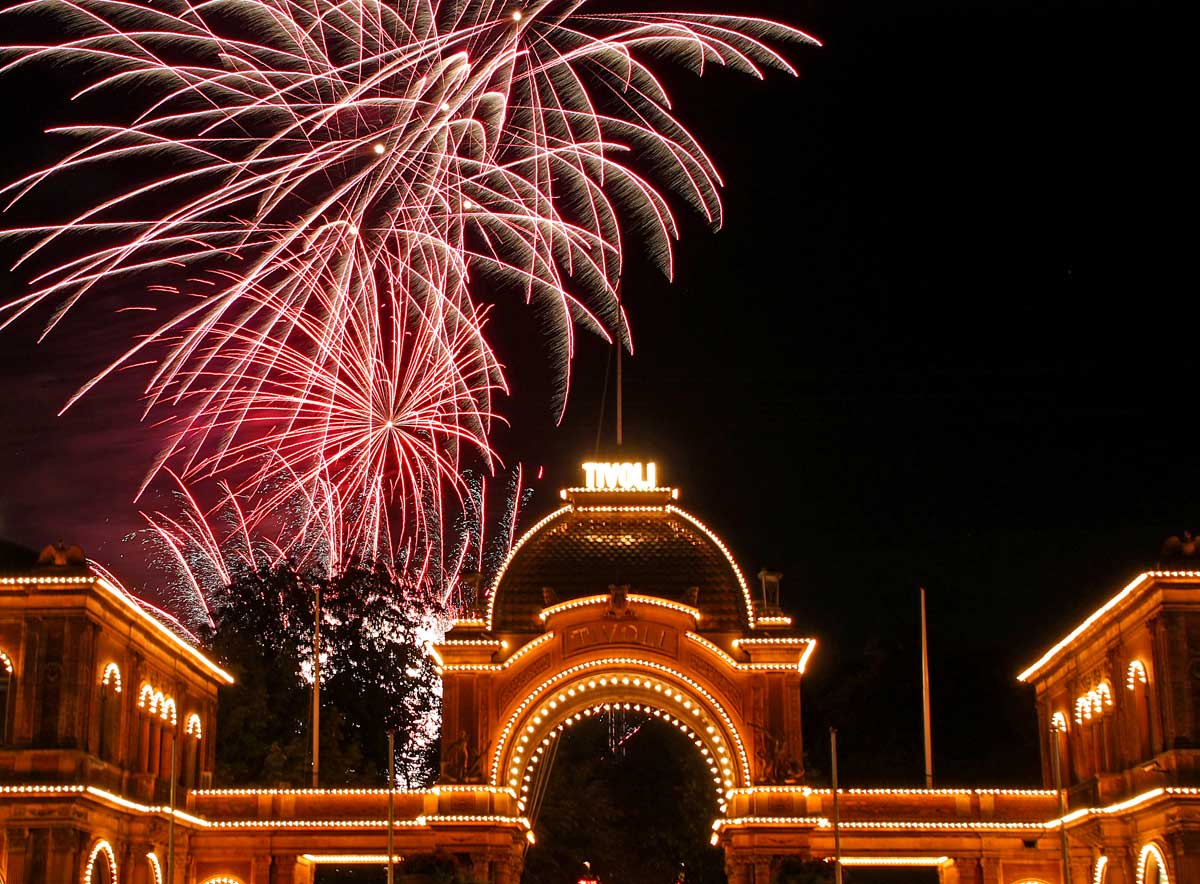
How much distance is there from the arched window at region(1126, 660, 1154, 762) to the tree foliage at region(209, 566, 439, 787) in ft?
94.3

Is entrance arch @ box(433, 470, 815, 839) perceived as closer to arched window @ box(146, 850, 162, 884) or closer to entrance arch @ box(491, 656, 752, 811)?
entrance arch @ box(491, 656, 752, 811)

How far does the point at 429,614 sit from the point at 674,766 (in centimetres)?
1305

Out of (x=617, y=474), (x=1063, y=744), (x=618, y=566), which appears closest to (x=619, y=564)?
(x=618, y=566)

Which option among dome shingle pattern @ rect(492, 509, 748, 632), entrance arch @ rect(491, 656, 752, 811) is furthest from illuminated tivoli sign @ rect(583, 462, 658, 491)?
entrance arch @ rect(491, 656, 752, 811)

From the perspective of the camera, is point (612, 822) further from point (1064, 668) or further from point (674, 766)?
point (1064, 668)

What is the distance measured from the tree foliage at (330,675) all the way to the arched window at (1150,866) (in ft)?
93.7

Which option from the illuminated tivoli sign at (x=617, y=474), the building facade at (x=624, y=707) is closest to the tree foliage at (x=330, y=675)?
the building facade at (x=624, y=707)

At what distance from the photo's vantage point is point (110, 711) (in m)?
42.4

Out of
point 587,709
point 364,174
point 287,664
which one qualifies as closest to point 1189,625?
point 587,709

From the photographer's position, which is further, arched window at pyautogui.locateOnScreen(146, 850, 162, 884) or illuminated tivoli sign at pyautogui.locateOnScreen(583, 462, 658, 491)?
illuminated tivoli sign at pyautogui.locateOnScreen(583, 462, 658, 491)

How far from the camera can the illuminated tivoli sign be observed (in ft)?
178

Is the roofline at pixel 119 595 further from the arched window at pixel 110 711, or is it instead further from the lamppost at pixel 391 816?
the lamppost at pixel 391 816

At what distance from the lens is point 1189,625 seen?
40000mm

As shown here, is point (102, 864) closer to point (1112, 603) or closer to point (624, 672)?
point (624, 672)
